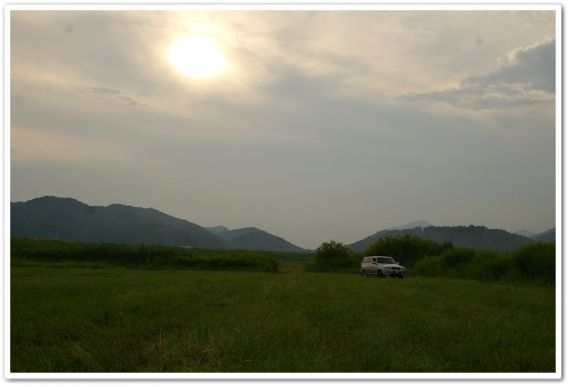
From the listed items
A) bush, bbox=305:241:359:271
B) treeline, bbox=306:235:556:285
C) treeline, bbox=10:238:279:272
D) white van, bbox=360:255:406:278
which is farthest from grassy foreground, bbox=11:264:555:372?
bush, bbox=305:241:359:271

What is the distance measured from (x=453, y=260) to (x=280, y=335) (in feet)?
127

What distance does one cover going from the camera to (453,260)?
45.8 m

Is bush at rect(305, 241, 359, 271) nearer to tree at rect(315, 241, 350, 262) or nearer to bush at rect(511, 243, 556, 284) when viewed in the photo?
tree at rect(315, 241, 350, 262)

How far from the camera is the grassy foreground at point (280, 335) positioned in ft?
28.2

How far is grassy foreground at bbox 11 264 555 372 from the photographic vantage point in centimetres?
859

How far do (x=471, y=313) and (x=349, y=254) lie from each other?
195 ft

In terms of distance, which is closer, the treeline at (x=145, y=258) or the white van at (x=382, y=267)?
the white van at (x=382, y=267)

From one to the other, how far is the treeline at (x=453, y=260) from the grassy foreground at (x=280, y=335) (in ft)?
53.4

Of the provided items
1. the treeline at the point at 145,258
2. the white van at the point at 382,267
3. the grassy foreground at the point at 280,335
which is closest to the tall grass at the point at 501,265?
the white van at the point at 382,267

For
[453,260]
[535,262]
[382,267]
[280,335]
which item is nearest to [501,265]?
[535,262]

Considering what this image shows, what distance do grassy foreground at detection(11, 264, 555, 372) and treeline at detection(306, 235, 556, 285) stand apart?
641 inches

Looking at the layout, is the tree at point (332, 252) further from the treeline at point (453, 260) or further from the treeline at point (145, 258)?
the treeline at point (145, 258)

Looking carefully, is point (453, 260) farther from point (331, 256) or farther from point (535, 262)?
point (331, 256)
